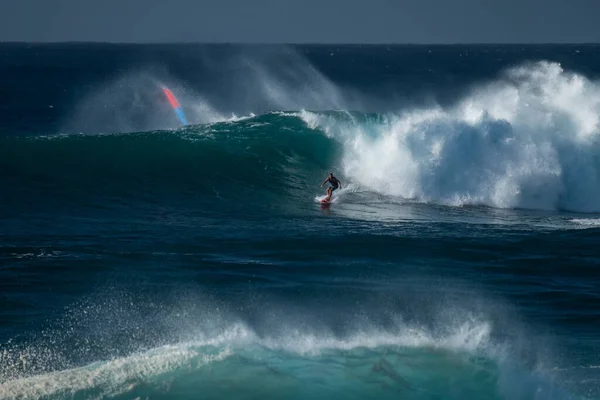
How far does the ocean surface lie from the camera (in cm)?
1177

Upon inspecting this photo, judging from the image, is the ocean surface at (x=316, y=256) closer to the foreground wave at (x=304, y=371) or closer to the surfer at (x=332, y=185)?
the foreground wave at (x=304, y=371)

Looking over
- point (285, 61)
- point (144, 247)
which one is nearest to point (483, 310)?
point (144, 247)

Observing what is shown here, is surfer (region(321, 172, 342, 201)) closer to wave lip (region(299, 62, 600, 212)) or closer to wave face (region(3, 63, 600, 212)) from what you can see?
wave face (region(3, 63, 600, 212))

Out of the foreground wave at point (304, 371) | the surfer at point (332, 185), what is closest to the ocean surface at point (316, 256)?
the foreground wave at point (304, 371)

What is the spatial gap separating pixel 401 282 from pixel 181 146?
1458 cm

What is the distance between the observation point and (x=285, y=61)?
328 feet

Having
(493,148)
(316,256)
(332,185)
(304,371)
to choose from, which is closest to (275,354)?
(304,371)

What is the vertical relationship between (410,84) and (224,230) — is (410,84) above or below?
above

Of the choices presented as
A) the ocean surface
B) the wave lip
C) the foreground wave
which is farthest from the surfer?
the foreground wave

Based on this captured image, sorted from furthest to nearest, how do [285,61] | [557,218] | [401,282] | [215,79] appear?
[285,61], [215,79], [557,218], [401,282]

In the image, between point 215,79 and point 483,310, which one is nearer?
point 483,310

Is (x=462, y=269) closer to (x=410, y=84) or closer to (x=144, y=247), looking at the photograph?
(x=144, y=247)

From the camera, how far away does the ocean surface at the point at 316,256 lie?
11766 mm

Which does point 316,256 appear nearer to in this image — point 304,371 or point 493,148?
point 304,371
